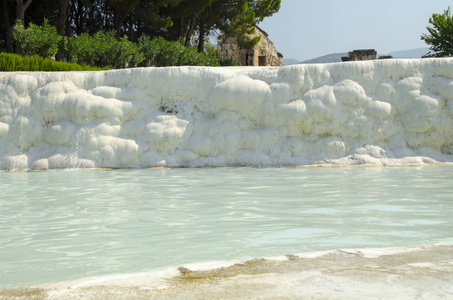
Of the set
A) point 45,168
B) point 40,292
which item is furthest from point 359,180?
point 45,168

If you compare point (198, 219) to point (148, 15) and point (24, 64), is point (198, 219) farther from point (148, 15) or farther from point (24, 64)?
point (148, 15)

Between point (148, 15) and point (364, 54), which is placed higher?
point (148, 15)

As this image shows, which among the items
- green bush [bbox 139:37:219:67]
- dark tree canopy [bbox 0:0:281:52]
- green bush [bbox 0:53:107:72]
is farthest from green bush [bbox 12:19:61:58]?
green bush [bbox 0:53:107:72]

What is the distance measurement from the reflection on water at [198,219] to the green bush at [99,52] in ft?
32.3

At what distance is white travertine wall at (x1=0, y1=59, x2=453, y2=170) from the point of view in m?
7.79

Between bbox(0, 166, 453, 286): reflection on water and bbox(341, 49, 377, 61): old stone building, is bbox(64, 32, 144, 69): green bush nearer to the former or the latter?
bbox(341, 49, 377, 61): old stone building

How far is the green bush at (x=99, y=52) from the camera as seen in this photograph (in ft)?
48.7

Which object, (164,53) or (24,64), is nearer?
(24,64)

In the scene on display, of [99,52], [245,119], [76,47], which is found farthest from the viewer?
[99,52]

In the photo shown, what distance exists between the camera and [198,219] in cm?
337

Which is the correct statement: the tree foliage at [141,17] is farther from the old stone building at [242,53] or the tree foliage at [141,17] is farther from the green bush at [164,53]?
the old stone building at [242,53]

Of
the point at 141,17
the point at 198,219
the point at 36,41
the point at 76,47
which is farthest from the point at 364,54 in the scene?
the point at 198,219

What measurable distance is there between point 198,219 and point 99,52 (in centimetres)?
1322

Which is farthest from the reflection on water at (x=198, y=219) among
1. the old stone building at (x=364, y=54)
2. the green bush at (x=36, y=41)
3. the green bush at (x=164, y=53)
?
the old stone building at (x=364, y=54)
